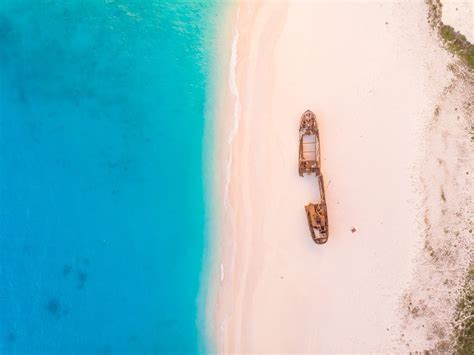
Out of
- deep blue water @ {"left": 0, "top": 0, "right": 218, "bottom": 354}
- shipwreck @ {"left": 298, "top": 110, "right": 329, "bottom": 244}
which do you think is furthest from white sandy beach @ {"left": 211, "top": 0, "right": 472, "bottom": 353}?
deep blue water @ {"left": 0, "top": 0, "right": 218, "bottom": 354}

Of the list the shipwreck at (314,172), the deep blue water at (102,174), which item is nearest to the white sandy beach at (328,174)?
the shipwreck at (314,172)

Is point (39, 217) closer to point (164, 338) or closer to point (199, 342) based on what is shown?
point (164, 338)

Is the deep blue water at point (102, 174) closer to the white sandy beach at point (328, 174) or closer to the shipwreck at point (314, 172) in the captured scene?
the white sandy beach at point (328, 174)

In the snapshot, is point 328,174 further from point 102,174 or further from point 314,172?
point 102,174

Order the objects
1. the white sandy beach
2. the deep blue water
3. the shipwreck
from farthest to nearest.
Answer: the deep blue water, the shipwreck, the white sandy beach

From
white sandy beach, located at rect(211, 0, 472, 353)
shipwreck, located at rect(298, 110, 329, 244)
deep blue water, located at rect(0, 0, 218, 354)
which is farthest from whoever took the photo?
deep blue water, located at rect(0, 0, 218, 354)

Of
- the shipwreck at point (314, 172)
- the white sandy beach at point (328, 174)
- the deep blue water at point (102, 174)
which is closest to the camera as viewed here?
the white sandy beach at point (328, 174)

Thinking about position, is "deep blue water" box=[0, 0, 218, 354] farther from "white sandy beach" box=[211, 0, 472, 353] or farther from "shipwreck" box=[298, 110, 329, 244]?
"shipwreck" box=[298, 110, 329, 244]
